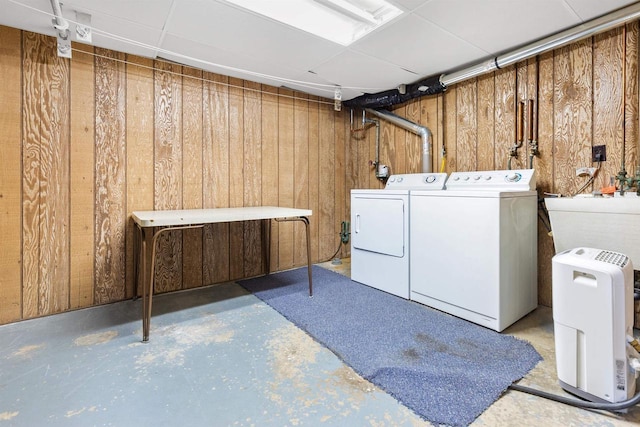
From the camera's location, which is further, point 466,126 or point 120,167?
point 466,126

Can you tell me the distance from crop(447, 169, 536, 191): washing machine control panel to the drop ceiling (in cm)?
103

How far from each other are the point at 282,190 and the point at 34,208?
2.14m

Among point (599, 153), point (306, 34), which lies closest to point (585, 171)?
point (599, 153)

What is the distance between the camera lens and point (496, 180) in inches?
97.3

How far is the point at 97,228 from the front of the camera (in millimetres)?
2480

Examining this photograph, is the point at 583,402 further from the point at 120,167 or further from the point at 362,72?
the point at 120,167

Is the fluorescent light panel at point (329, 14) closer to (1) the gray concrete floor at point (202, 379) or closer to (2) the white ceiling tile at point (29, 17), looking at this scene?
(2) the white ceiling tile at point (29, 17)

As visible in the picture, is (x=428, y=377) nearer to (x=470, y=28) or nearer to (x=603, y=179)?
(x=603, y=179)

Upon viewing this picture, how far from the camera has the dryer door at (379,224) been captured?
2674mm

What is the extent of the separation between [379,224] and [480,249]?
95 cm

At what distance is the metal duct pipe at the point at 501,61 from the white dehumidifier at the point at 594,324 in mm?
1622

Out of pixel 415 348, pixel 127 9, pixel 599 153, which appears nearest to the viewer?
pixel 415 348

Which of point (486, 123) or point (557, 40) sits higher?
point (557, 40)

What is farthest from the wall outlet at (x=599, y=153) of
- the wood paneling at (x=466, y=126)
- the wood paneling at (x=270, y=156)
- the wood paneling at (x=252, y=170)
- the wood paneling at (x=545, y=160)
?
the wood paneling at (x=252, y=170)
